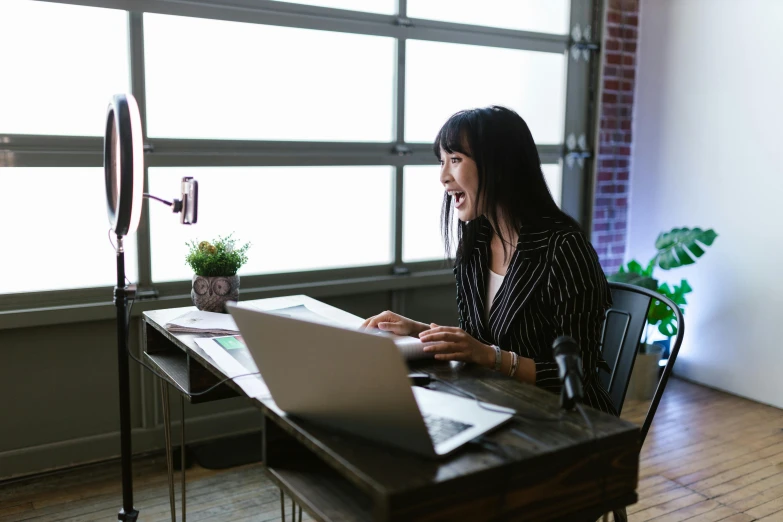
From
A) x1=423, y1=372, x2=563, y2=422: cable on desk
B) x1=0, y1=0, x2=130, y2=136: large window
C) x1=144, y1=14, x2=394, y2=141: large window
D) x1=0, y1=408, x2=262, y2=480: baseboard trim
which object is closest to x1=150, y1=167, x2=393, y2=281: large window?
x1=144, y1=14, x2=394, y2=141: large window

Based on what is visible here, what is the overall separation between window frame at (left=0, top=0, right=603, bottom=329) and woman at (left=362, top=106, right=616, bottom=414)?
141cm

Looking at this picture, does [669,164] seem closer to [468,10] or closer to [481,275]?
[468,10]

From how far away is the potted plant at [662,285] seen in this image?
3.75m

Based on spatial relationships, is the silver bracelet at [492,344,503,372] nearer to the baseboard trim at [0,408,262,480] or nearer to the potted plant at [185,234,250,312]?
the potted plant at [185,234,250,312]

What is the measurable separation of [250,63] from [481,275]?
1.60m

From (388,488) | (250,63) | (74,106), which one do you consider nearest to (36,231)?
(74,106)

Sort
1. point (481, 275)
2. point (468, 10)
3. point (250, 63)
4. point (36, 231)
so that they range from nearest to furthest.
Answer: point (481, 275) → point (36, 231) → point (250, 63) → point (468, 10)

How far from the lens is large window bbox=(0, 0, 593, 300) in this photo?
269cm

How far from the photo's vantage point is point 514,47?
3.79 meters

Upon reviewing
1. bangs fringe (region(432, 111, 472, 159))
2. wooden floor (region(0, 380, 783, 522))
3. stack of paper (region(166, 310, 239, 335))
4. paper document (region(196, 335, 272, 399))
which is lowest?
wooden floor (region(0, 380, 783, 522))

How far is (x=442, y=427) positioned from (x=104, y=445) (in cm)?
211

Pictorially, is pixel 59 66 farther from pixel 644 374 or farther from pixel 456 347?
pixel 644 374

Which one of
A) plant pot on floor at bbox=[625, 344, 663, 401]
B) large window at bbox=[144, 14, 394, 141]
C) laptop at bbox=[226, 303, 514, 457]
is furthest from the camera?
plant pot on floor at bbox=[625, 344, 663, 401]

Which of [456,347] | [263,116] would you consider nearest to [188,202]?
[456,347]
